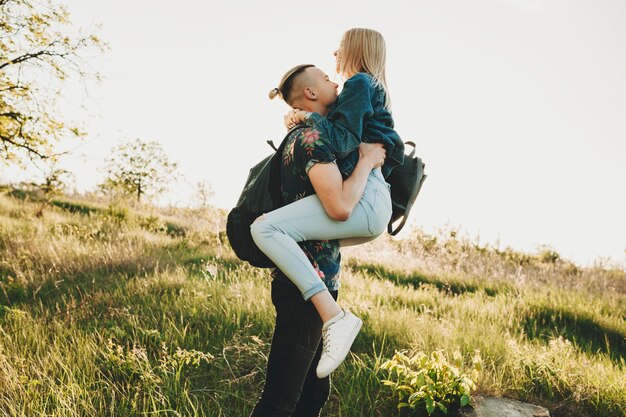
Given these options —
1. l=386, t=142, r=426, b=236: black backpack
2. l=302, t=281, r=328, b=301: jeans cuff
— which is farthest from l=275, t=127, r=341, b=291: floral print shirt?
l=386, t=142, r=426, b=236: black backpack

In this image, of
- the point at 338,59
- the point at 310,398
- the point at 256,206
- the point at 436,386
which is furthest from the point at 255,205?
the point at 436,386

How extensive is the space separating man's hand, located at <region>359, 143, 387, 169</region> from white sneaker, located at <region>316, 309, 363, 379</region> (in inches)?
29.3

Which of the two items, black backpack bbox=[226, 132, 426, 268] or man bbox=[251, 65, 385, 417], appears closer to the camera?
man bbox=[251, 65, 385, 417]

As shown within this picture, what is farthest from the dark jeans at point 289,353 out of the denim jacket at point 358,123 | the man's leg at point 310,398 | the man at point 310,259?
the denim jacket at point 358,123

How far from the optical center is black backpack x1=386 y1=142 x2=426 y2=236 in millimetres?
2439

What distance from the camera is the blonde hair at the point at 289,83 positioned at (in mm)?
2387

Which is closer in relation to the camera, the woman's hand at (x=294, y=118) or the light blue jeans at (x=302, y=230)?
the light blue jeans at (x=302, y=230)

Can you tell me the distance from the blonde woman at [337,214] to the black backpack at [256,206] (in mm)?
98

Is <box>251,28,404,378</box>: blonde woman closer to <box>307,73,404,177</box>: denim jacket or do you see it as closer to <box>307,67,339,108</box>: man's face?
<box>307,73,404,177</box>: denim jacket

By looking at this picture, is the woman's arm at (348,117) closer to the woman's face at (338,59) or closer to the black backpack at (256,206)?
the black backpack at (256,206)

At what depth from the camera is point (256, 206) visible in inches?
86.0

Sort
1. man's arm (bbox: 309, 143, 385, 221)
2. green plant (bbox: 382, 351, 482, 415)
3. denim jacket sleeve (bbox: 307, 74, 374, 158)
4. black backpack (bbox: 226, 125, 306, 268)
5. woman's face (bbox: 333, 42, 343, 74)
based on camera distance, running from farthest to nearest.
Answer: green plant (bbox: 382, 351, 482, 415)
woman's face (bbox: 333, 42, 343, 74)
black backpack (bbox: 226, 125, 306, 268)
denim jacket sleeve (bbox: 307, 74, 374, 158)
man's arm (bbox: 309, 143, 385, 221)

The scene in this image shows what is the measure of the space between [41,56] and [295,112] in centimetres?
827

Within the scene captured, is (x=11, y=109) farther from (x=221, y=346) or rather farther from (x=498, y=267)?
(x=498, y=267)
